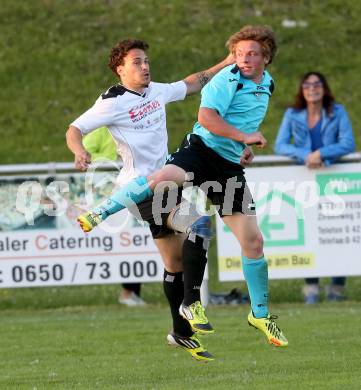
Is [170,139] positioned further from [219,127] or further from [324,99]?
[219,127]

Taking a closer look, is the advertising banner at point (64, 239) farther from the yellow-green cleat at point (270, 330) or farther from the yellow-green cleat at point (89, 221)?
the yellow-green cleat at point (270, 330)

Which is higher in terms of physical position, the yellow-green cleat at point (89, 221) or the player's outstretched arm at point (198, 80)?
the player's outstretched arm at point (198, 80)

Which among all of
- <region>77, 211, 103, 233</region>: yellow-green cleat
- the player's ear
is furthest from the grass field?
the player's ear

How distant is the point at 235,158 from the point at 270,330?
1234mm

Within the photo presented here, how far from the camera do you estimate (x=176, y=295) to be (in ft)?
29.2

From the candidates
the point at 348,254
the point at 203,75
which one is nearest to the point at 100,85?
the point at 348,254

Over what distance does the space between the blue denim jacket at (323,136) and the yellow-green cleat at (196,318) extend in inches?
182

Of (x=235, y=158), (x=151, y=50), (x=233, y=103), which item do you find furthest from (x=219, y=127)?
(x=151, y=50)

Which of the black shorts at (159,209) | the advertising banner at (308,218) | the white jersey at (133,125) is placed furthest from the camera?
the advertising banner at (308,218)

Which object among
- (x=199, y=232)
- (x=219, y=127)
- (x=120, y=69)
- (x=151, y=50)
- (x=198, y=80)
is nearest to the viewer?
(x=219, y=127)

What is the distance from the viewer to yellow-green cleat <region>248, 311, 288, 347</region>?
8.07 m

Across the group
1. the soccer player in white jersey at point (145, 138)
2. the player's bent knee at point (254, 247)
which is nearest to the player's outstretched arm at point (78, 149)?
the soccer player in white jersey at point (145, 138)

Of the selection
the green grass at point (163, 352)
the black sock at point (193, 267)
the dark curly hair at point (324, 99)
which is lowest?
the green grass at point (163, 352)

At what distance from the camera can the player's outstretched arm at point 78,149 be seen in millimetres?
8133
